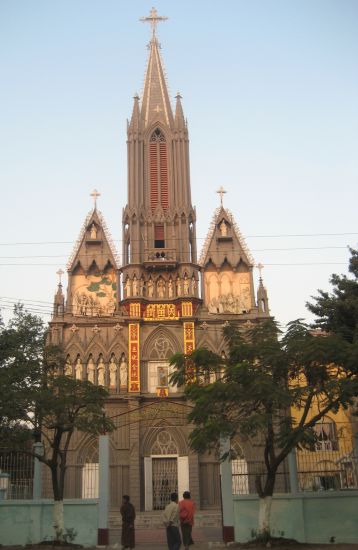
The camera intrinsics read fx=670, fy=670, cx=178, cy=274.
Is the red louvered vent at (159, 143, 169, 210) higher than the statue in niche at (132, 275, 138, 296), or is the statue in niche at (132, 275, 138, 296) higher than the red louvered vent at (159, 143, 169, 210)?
the red louvered vent at (159, 143, 169, 210)

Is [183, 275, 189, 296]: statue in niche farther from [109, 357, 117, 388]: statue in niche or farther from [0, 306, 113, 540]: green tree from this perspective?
[0, 306, 113, 540]: green tree

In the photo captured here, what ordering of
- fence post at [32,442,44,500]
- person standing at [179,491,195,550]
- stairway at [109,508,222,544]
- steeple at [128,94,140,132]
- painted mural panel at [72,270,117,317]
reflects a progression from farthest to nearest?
steeple at [128,94,140,132]
painted mural panel at [72,270,117,317]
stairway at [109,508,222,544]
fence post at [32,442,44,500]
person standing at [179,491,195,550]

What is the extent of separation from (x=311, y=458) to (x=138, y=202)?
841 inches

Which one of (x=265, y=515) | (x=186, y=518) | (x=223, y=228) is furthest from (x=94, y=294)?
(x=186, y=518)

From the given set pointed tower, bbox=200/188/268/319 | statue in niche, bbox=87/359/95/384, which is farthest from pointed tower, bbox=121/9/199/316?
statue in niche, bbox=87/359/95/384

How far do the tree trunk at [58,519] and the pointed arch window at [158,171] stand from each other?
73.7ft

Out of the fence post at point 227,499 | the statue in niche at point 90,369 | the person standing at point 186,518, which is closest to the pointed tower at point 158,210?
the statue in niche at point 90,369

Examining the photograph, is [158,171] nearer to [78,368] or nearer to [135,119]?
[135,119]

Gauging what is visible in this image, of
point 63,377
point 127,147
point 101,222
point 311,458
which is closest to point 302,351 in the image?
point 311,458

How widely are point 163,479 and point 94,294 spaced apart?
10302 mm

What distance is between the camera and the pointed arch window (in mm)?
38219

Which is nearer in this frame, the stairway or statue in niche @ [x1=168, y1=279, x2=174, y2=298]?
the stairway

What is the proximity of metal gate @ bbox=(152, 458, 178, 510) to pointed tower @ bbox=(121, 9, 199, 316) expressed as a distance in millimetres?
7768

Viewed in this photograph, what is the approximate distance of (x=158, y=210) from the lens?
37.7 metres
